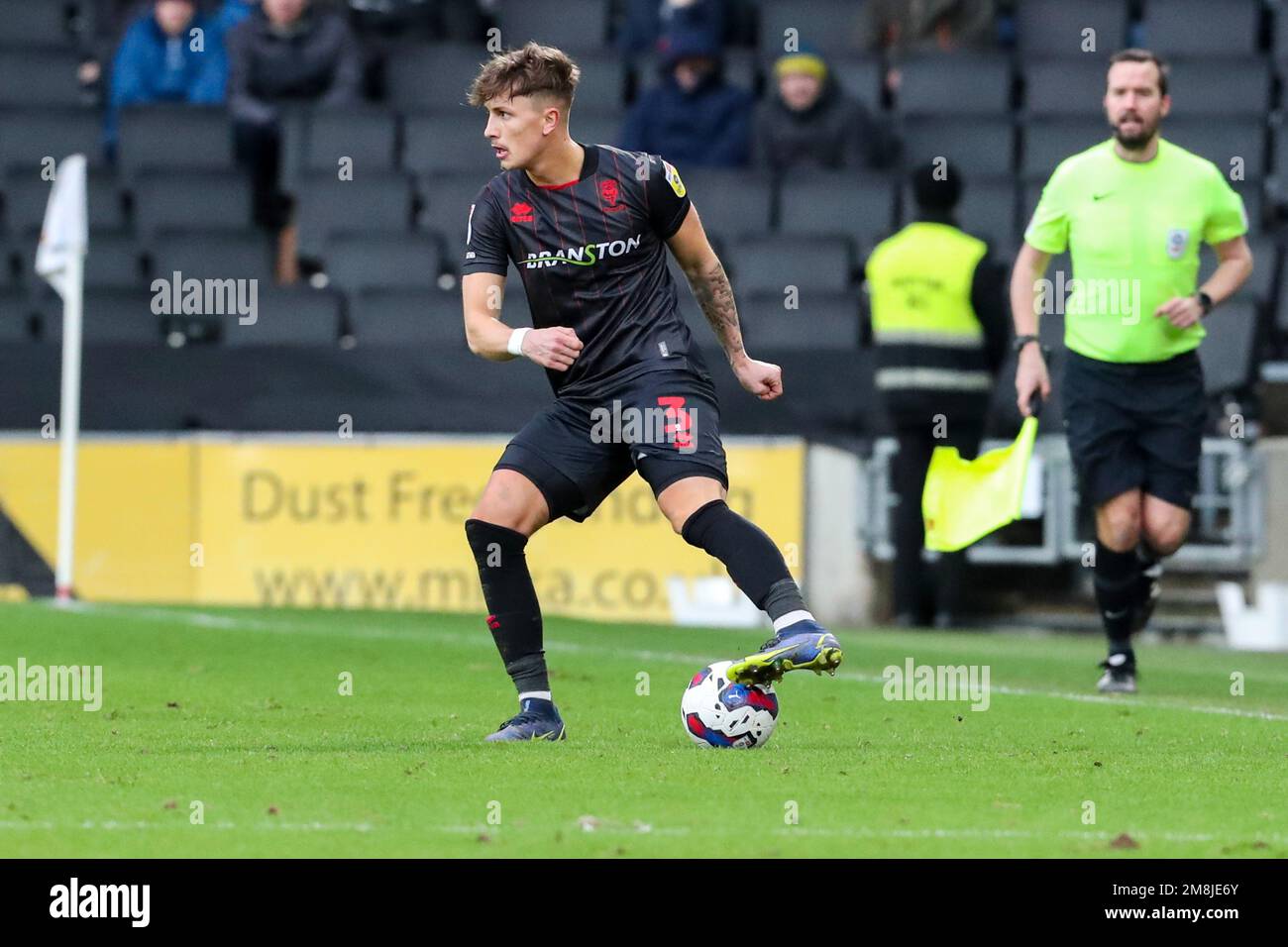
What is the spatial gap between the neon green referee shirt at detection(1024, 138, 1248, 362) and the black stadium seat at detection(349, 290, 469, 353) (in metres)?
6.16

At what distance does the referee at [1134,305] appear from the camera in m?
9.03

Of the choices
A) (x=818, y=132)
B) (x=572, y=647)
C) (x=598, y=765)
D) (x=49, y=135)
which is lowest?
(x=598, y=765)

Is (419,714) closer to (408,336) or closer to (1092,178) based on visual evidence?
(1092,178)

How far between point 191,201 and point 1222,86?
22.7ft

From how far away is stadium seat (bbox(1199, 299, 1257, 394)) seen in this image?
1349 cm

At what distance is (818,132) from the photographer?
51.5 ft

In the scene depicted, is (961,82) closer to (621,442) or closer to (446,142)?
(446,142)

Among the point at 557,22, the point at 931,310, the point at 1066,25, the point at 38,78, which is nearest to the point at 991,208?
the point at 931,310

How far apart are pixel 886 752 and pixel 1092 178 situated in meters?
3.20

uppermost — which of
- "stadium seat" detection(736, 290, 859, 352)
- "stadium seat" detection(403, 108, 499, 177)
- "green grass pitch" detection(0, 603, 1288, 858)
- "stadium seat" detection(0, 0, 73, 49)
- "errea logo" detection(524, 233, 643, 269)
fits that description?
"stadium seat" detection(0, 0, 73, 49)

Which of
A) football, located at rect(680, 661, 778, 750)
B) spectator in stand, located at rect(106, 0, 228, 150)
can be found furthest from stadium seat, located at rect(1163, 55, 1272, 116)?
football, located at rect(680, 661, 778, 750)

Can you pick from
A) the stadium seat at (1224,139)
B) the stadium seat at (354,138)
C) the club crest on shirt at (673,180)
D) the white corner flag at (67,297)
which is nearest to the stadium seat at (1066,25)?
the stadium seat at (1224,139)

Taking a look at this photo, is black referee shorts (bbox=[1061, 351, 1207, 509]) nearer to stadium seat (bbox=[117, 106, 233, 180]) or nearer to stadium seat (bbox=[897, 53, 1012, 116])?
stadium seat (bbox=[897, 53, 1012, 116])

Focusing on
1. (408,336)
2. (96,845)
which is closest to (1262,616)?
(408,336)
